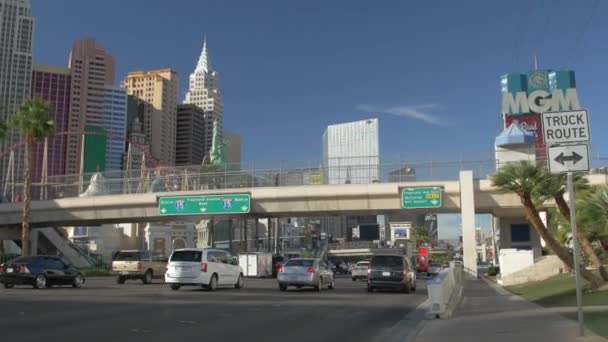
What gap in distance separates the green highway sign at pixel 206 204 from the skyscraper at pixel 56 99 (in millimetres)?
151776

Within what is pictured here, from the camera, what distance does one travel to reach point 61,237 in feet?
222

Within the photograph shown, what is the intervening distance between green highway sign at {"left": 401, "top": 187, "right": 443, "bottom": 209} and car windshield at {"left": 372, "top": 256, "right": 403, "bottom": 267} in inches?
700

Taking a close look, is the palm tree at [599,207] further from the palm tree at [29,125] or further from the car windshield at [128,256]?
the palm tree at [29,125]

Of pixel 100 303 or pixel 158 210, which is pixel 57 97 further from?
pixel 100 303

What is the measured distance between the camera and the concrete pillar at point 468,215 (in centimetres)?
A: 4231

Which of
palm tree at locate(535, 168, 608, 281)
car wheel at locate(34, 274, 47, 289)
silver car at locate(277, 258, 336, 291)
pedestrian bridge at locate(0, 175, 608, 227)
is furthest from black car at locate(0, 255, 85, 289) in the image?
pedestrian bridge at locate(0, 175, 608, 227)

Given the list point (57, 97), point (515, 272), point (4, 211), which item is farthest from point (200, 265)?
point (57, 97)

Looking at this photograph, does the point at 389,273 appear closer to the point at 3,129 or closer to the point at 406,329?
the point at 406,329

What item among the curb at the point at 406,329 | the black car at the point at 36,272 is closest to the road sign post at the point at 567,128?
the curb at the point at 406,329

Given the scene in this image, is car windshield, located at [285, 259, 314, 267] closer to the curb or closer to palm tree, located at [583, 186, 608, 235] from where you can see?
the curb

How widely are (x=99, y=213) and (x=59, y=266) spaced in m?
26.0

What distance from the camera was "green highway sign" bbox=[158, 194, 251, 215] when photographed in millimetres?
46438

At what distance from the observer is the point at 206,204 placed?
156 ft

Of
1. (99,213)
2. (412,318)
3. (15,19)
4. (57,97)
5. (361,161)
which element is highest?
(15,19)
